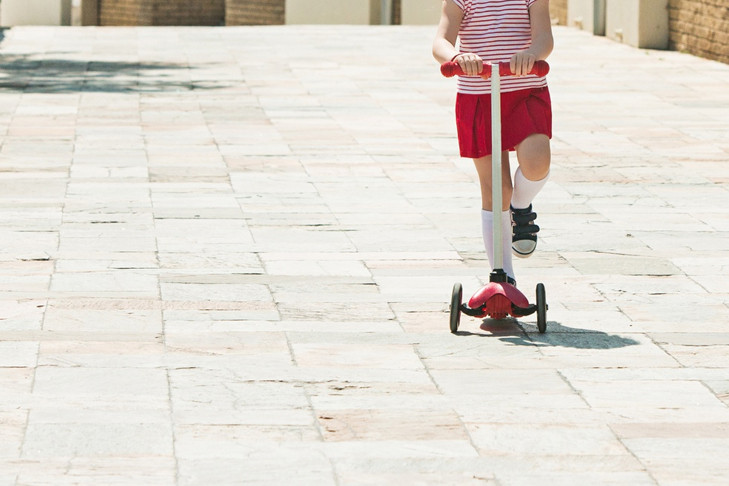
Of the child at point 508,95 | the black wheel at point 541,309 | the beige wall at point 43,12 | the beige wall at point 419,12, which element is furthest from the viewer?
the beige wall at point 43,12

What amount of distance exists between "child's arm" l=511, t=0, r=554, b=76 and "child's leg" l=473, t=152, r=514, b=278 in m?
0.52

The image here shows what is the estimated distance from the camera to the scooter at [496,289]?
19.0 ft

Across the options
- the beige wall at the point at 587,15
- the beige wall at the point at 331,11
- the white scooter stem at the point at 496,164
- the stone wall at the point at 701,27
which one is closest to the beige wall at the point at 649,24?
the stone wall at the point at 701,27

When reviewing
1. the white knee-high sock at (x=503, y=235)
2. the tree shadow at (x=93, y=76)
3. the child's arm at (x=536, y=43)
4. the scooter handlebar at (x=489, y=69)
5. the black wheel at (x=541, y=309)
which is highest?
the child's arm at (x=536, y=43)

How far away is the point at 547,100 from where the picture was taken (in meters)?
6.16

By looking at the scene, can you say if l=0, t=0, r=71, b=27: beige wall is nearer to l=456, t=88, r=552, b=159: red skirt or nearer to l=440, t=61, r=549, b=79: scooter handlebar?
l=456, t=88, r=552, b=159: red skirt

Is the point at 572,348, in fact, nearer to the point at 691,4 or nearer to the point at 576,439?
the point at 576,439

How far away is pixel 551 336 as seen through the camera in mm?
5910

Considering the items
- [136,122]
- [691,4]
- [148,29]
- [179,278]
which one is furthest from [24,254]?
[148,29]

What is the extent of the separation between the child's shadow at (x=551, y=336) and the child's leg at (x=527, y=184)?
1.13 ft

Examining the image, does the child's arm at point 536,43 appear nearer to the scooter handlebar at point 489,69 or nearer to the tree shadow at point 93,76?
the scooter handlebar at point 489,69

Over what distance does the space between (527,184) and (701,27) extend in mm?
13633

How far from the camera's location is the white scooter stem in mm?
5809

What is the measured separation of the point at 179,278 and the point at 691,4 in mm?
13989
